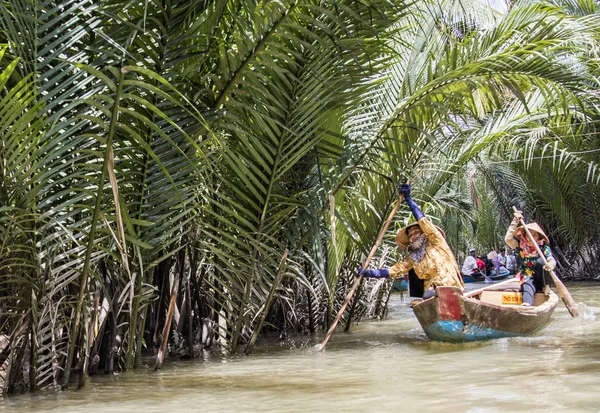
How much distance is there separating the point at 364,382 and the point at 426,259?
2724mm

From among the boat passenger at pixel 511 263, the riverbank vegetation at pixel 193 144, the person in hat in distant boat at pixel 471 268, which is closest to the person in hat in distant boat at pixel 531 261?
the riverbank vegetation at pixel 193 144

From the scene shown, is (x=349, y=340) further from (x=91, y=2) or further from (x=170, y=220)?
(x=91, y=2)

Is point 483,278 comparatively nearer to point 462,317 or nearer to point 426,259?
point 426,259

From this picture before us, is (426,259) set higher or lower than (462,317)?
higher

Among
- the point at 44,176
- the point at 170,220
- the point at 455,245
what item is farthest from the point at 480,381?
the point at 455,245

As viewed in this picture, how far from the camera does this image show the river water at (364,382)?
4324 mm

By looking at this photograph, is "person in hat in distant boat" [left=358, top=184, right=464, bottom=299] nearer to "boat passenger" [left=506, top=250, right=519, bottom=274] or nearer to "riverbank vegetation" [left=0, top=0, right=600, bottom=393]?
"riverbank vegetation" [left=0, top=0, right=600, bottom=393]

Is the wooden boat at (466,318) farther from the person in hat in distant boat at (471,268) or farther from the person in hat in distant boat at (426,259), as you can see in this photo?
the person in hat in distant boat at (471,268)

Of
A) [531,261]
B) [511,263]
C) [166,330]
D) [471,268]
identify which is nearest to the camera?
[166,330]

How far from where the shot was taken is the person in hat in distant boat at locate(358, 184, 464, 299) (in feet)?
25.2

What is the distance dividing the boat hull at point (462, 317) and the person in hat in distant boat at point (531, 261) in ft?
5.13

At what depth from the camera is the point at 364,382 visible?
525 centimetres

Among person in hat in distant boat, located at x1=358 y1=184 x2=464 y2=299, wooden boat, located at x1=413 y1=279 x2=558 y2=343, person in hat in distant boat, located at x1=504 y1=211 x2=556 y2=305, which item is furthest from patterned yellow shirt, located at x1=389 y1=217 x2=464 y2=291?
person in hat in distant boat, located at x1=504 y1=211 x2=556 y2=305

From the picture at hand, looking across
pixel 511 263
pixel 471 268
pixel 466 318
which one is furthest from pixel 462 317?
pixel 511 263
